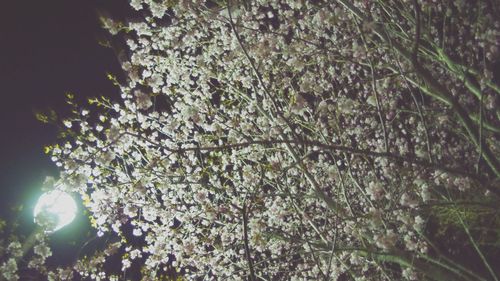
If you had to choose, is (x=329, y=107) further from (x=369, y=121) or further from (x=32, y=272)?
(x=32, y=272)

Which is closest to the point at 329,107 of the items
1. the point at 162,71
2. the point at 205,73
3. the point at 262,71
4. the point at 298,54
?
the point at 298,54

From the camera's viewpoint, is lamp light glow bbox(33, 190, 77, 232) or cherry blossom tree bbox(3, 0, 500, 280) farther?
cherry blossom tree bbox(3, 0, 500, 280)

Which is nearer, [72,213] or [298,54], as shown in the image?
[72,213]

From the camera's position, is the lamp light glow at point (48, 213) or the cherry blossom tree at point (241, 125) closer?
the lamp light glow at point (48, 213)

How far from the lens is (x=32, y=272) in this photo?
15.3ft

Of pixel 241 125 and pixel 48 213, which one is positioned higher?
pixel 241 125

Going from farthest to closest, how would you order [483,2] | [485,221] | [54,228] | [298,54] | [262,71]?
Result: [485,221] → [262,71] → [298,54] → [483,2] → [54,228]

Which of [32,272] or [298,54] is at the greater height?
[298,54]

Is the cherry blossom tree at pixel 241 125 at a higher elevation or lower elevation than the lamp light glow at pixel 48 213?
higher

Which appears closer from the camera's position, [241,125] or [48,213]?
[48,213]

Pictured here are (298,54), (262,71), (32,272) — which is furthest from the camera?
(262,71)

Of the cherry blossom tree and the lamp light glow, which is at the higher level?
the cherry blossom tree

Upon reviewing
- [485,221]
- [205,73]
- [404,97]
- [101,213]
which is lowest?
[485,221]

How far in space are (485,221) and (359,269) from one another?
9.91 ft
